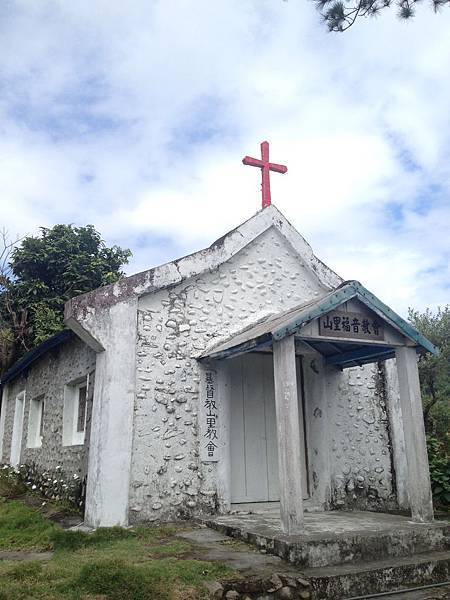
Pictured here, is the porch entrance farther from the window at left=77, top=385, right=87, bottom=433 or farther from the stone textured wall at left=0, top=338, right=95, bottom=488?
the window at left=77, top=385, right=87, bottom=433

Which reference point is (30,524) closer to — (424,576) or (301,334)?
(301,334)

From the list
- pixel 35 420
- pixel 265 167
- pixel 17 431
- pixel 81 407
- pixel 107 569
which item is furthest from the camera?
pixel 17 431

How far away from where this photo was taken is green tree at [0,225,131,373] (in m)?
17.0

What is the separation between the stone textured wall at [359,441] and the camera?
852 centimetres

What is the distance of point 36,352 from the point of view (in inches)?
430

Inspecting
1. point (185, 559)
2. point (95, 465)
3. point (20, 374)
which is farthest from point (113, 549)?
point (20, 374)

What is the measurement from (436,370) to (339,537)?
1385cm

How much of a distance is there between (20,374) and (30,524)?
7109mm

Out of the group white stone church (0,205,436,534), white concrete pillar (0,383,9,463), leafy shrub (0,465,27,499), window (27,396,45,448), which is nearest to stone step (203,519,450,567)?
white stone church (0,205,436,534)

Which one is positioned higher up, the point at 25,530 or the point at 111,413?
the point at 111,413

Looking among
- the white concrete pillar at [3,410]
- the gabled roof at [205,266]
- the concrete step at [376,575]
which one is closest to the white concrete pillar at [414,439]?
the concrete step at [376,575]

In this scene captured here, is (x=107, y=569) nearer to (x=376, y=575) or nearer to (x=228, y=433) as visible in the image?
(x=376, y=575)

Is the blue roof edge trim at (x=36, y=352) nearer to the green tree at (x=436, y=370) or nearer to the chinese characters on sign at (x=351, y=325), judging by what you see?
the chinese characters on sign at (x=351, y=325)

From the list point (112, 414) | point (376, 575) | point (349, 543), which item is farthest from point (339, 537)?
point (112, 414)
